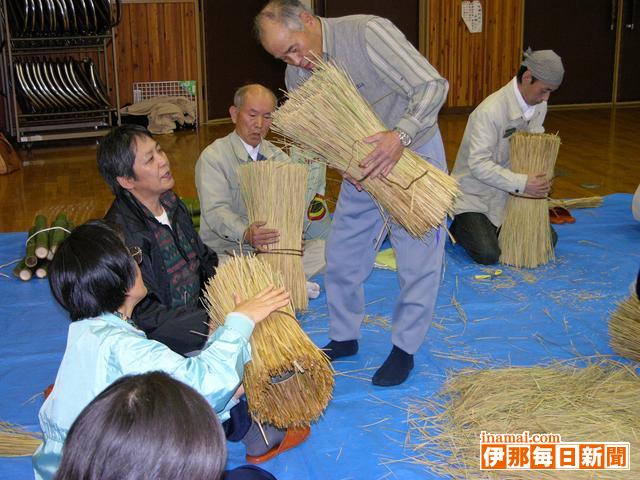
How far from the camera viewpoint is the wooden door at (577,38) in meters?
9.11

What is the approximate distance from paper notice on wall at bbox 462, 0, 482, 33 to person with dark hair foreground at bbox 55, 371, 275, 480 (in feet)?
27.9

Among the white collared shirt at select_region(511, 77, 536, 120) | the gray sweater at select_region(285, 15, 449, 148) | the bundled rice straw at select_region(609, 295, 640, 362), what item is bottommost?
the bundled rice straw at select_region(609, 295, 640, 362)

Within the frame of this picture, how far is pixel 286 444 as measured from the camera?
235cm

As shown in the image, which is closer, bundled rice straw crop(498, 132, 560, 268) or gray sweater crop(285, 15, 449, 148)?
gray sweater crop(285, 15, 449, 148)

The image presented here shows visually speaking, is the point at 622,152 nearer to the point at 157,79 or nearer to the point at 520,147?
the point at 520,147

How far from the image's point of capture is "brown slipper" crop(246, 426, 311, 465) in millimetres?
2320

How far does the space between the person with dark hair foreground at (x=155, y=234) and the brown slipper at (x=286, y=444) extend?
1.22ft

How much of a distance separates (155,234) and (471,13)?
722cm

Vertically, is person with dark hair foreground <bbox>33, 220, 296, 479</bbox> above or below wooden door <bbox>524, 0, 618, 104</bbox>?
below

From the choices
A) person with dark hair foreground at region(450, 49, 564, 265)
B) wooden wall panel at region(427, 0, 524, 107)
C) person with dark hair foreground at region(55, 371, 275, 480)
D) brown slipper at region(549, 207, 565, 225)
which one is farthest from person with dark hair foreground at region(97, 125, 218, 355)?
wooden wall panel at region(427, 0, 524, 107)

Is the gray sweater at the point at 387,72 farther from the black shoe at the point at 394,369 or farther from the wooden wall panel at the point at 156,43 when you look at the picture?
the wooden wall panel at the point at 156,43

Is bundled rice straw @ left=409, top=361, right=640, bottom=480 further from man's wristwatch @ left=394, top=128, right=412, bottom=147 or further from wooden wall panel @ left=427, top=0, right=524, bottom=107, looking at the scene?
wooden wall panel @ left=427, top=0, right=524, bottom=107

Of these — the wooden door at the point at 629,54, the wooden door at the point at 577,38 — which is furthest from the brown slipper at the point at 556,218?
the wooden door at the point at 629,54

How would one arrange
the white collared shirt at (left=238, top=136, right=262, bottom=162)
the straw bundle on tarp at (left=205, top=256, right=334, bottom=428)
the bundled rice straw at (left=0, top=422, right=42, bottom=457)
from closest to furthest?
the straw bundle on tarp at (left=205, top=256, right=334, bottom=428) → the bundled rice straw at (left=0, top=422, right=42, bottom=457) → the white collared shirt at (left=238, top=136, right=262, bottom=162)
